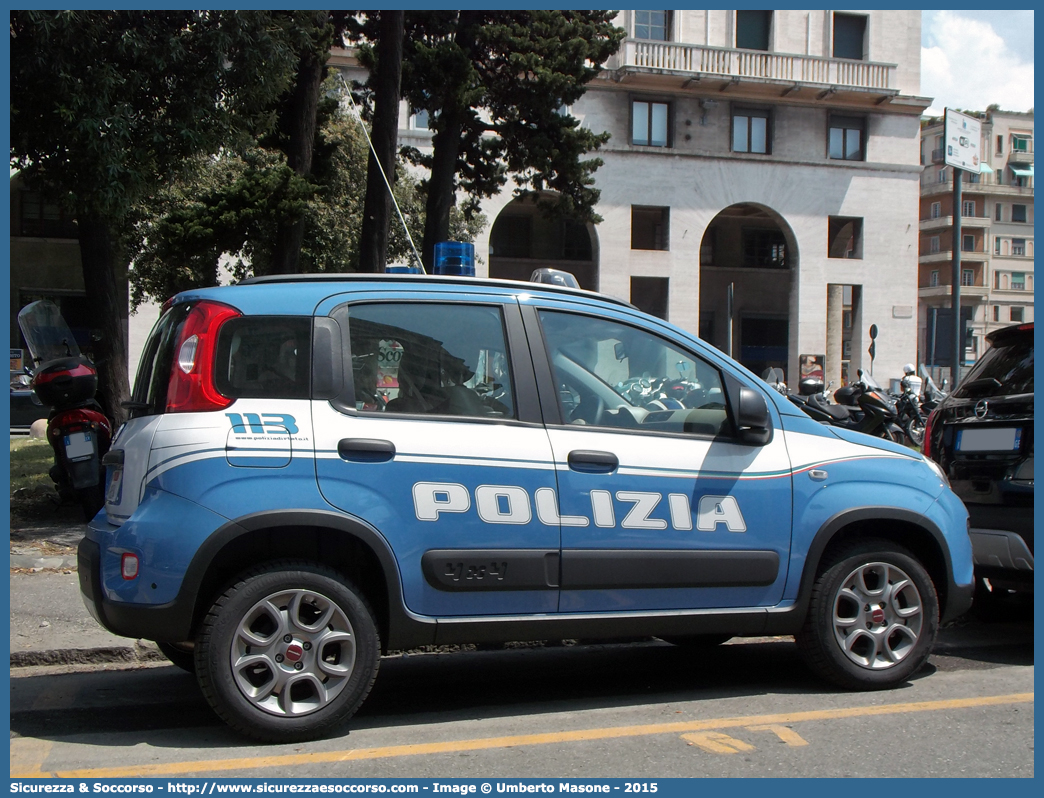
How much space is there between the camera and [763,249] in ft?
144

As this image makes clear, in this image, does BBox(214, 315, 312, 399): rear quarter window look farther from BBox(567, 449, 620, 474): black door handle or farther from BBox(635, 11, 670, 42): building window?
BBox(635, 11, 670, 42): building window

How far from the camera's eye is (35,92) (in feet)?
27.4

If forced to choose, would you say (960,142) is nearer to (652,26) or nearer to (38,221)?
(652,26)

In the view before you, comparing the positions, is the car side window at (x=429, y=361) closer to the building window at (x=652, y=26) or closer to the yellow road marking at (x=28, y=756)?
the yellow road marking at (x=28, y=756)

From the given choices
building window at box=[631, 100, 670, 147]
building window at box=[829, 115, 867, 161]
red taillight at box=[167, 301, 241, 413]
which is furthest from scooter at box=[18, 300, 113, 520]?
building window at box=[829, 115, 867, 161]

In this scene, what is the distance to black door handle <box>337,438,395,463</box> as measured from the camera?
4207mm

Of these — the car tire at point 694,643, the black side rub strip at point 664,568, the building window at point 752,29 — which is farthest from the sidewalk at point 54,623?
the building window at point 752,29

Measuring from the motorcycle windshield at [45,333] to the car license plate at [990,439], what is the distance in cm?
648

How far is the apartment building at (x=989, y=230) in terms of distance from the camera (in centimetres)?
8162

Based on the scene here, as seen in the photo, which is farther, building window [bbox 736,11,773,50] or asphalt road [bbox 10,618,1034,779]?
building window [bbox 736,11,773,50]

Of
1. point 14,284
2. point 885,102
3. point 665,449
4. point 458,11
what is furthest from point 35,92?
point 885,102

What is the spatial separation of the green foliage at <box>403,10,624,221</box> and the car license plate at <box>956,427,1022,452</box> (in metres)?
13.0

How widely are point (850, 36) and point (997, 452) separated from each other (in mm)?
35891

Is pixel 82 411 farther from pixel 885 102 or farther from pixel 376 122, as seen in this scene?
pixel 885 102
